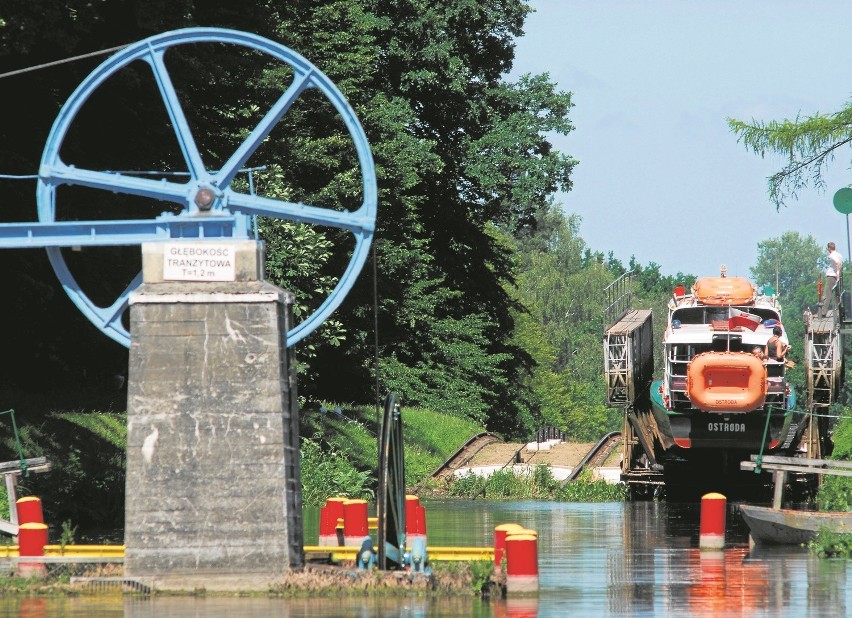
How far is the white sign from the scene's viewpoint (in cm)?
1908

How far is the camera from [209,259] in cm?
1909

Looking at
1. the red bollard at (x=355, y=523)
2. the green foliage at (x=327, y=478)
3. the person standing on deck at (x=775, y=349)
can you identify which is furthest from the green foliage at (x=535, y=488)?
the red bollard at (x=355, y=523)

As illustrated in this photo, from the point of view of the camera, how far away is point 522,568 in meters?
18.6

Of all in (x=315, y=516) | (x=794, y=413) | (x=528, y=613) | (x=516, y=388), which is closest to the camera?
(x=528, y=613)

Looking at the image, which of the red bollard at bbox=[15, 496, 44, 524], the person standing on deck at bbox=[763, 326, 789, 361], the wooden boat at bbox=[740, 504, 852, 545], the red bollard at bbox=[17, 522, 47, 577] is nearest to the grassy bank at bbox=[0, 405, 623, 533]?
the red bollard at bbox=[15, 496, 44, 524]

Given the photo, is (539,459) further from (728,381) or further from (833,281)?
(728,381)

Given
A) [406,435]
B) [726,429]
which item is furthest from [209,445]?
[406,435]

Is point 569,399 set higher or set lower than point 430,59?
lower

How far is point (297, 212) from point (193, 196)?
1.37 metres

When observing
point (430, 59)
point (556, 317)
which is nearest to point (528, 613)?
point (430, 59)

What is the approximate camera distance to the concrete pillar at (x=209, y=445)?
1861 cm

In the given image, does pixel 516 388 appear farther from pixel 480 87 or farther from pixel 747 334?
pixel 747 334

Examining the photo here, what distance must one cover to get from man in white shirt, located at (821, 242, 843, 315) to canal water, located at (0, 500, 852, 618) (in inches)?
352

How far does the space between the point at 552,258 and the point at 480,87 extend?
63.2 metres
